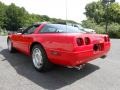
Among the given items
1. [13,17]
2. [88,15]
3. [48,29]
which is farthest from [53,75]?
[13,17]

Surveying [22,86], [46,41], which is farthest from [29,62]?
[22,86]

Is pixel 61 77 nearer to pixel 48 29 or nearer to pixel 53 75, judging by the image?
pixel 53 75

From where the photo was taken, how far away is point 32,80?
5230 millimetres

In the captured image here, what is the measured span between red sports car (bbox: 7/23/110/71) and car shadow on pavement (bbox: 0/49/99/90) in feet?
0.83

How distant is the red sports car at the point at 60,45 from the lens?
4879mm

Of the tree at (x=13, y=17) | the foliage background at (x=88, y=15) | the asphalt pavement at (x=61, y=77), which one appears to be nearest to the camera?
the asphalt pavement at (x=61, y=77)

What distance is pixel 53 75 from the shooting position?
18.3 ft

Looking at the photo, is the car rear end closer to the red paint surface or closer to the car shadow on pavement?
the red paint surface

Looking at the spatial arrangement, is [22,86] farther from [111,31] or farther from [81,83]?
[111,31]

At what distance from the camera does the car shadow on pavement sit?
16.4 feet

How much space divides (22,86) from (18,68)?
1593 millimetres

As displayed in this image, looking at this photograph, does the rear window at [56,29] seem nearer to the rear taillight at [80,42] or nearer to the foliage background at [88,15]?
the rear taillight at [80,42]

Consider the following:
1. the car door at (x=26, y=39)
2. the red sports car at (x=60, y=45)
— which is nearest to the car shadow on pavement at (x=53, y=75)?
the red sports car at (x=60, y=45)

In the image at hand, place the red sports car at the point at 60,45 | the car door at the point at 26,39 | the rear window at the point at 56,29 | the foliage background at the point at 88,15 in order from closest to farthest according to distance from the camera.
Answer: the red sports car at the point at 60,45, the rear window at the point at 56,29, the car door at the point at 26,39, the foliage background at the point at 88,15
